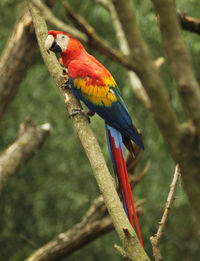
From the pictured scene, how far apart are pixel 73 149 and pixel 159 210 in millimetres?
1008

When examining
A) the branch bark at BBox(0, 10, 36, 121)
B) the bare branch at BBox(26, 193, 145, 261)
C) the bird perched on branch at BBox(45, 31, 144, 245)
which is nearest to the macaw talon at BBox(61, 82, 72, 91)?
the bird perched on branch at BBox(45, 31, 144, 245)

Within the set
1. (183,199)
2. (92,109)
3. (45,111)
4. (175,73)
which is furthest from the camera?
(45,111)

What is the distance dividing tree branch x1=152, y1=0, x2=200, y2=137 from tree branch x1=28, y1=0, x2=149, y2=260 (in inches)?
20.6

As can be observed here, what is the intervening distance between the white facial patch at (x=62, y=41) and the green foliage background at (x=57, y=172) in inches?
71.3

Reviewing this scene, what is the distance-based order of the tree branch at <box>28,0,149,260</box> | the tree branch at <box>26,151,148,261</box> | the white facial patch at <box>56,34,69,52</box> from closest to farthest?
the tree branch at <box>28,0,149,260</box>
the white facial patch at <box>56,34,69,52</box>
the tree branch at <box>26,151,148,261</box>

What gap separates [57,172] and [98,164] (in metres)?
2.77

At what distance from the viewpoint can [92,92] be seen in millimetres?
1664

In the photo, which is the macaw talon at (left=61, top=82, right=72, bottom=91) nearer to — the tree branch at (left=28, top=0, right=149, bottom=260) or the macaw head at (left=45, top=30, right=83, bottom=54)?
the tree branch at (left=28, top=0, right=149, bottom=260)

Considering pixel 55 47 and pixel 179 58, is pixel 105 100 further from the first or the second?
pixel 179 58

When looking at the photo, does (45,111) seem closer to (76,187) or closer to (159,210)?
(76,187)

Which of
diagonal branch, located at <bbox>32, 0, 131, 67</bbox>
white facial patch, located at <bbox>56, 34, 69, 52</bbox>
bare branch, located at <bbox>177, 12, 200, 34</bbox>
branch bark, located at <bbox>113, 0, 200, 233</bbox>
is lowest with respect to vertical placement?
white facial patch, located at <bbox>56, 34, 69, 52</bbox>

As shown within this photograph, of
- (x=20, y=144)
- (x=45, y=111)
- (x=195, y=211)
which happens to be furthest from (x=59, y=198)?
(x=195, y=211)

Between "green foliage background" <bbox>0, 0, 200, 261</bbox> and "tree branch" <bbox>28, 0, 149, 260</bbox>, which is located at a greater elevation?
"tree branch" <bbox>28, 0, 149, 260</bbox>

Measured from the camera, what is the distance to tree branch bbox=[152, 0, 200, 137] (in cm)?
44
